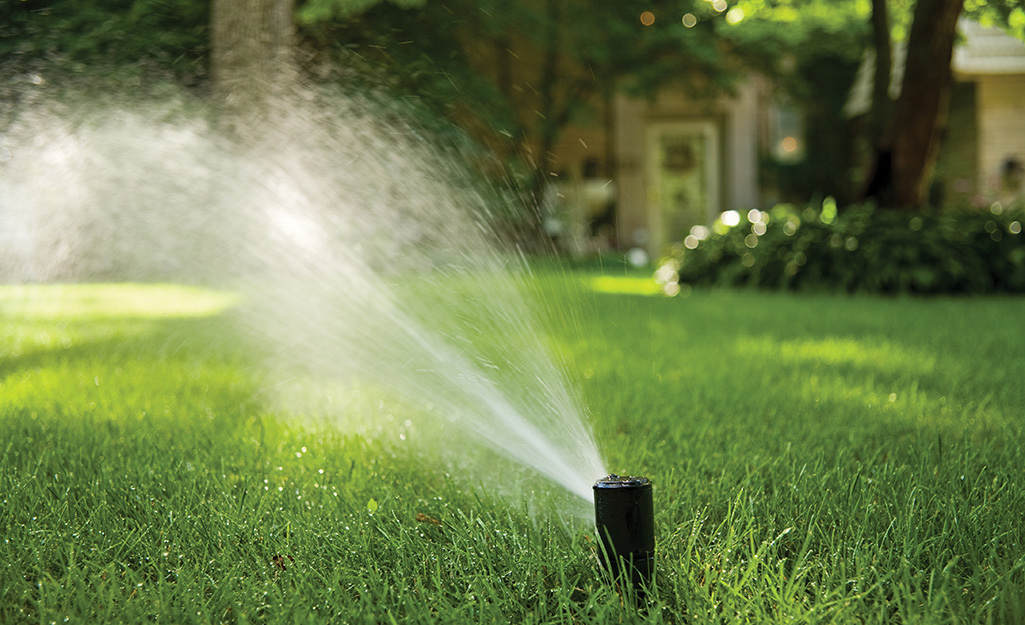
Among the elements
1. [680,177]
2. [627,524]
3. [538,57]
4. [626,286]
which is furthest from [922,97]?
[538,57]

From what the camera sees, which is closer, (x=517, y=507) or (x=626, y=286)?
(x=517, y=507)

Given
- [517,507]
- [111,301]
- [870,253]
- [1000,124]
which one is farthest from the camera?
[1000,124]

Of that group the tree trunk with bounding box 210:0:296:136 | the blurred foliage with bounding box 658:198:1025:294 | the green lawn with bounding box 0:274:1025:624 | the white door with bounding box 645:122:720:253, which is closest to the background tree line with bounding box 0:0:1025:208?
the tree trunk with bounding box 210:0:296:136

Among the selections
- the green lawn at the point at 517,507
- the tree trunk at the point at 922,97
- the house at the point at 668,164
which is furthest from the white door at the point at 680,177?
the green lawn at the point at 517,507

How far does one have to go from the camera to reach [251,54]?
6672mm

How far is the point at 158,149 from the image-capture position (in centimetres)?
823

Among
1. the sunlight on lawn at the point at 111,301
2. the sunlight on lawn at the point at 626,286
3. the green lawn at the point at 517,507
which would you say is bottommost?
the sunlight on lawn at the point at 626,286

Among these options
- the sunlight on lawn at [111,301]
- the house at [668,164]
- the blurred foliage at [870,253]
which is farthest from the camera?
the house at [668,164]

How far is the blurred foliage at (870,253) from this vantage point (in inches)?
291

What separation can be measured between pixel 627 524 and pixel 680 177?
17091mm

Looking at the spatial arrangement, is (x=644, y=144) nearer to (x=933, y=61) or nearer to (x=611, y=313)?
(x=933, y=61)

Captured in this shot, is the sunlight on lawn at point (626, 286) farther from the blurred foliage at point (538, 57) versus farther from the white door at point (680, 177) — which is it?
the white door at point (680, 177)

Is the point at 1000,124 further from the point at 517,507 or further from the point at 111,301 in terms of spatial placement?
the point at 517,507

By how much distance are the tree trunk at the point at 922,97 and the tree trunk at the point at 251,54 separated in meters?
5.42
